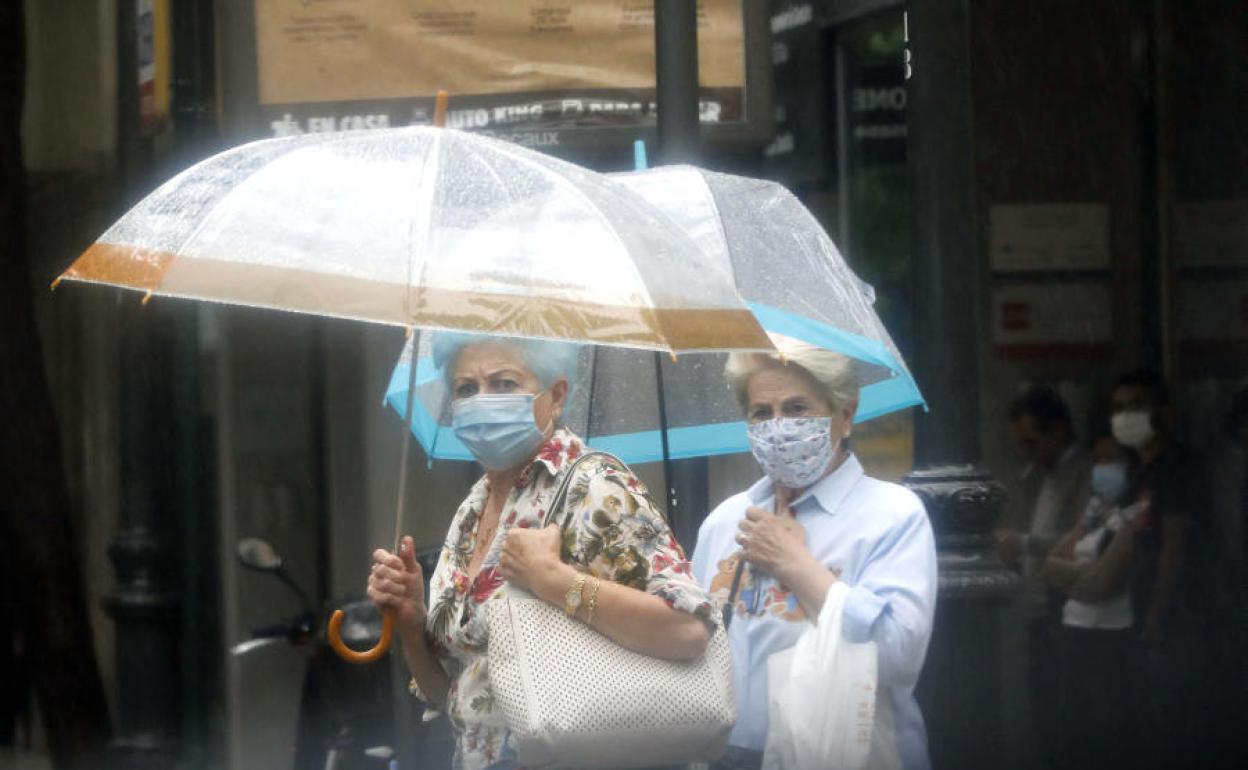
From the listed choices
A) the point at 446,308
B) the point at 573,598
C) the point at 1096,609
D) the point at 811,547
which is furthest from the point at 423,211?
the point at 1096,609

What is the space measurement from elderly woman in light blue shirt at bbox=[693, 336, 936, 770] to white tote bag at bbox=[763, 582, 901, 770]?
0.03 meters

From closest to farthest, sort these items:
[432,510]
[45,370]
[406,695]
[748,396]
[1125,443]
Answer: [748,396] → [406,695] → [1125,443] → [432,510] → [45,370]

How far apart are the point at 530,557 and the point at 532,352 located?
496mm

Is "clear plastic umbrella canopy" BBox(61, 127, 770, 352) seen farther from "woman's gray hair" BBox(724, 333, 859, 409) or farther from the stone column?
the stone column

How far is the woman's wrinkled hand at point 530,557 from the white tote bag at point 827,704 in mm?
599

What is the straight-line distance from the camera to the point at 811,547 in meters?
4.32

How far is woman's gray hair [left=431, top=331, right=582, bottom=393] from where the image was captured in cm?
413

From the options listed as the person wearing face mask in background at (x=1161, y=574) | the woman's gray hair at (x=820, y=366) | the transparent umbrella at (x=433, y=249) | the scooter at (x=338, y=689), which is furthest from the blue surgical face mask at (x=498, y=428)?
the person wearing face mask in background at (x=1161, y=574)

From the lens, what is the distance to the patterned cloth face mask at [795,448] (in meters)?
4.36

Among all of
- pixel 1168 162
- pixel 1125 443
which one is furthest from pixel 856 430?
pixel 1168 162

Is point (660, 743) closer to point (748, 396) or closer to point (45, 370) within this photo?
point (748, 396)

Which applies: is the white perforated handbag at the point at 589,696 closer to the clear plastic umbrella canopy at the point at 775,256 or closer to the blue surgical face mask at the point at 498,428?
the blue surgical face mask at the point at 498,428

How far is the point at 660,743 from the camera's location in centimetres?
380

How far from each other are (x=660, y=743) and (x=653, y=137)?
4.57 m
